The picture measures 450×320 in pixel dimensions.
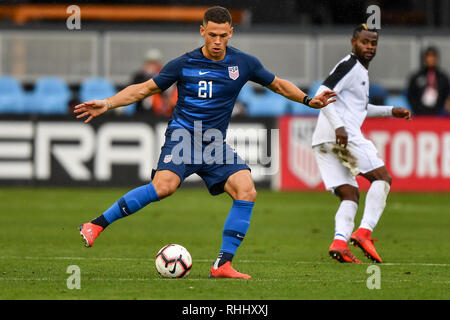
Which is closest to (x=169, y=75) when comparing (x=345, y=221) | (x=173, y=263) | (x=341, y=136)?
(x=173, y=263)

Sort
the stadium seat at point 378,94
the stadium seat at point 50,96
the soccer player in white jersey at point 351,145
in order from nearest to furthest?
the soccer player in white jersey at point 351,145 → the stadium seat at point 378,94 → the stadium seat at point 50,96

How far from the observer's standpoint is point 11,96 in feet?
67.0

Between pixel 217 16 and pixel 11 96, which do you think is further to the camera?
pixel 11 96

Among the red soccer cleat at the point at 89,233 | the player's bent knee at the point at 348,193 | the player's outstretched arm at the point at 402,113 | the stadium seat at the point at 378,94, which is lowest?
the stadium seat at the point at 378,94

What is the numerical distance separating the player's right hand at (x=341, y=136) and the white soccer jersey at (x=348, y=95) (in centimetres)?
9

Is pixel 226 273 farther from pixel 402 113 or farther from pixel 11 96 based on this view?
pixel 11 96

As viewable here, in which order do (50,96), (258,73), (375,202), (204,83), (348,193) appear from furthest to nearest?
(50,96), (348,193), (375,202), (258,73), (204,83)

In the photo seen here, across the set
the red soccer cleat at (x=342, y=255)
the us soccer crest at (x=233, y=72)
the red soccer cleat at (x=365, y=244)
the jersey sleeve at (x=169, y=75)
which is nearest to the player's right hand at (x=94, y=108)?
the jersey sleeve at (x=169, y=75)

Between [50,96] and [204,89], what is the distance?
42.5ft

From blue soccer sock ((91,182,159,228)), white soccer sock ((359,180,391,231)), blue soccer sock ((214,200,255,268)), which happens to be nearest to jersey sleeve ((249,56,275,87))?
blue soccer sock ((214,200,255,268))

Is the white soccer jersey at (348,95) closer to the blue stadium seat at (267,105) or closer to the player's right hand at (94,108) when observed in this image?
the player's right hand at (94,108)

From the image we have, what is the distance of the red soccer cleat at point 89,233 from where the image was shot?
7984mm

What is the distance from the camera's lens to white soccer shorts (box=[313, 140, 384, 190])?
32.2ft

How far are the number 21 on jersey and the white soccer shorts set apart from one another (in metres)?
2.07
